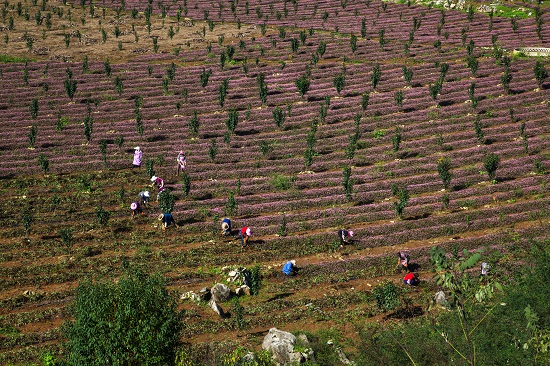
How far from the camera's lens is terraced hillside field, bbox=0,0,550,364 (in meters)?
34.1

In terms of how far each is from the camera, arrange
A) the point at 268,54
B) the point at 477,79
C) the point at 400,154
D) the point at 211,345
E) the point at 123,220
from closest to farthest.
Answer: the point at 211,345 → the point at 123,220 → the point at 400,154 → the point at 477,79 → the point at 268,54

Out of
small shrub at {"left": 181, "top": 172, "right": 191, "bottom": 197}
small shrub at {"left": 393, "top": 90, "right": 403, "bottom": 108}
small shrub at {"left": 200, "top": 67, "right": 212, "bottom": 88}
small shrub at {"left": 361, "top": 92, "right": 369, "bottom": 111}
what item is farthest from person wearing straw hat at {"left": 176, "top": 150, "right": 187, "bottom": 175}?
small shrub at {"left": 393, "top": 90, "right": 403, "bottom": 108}

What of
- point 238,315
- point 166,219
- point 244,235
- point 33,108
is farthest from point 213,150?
point 238,315

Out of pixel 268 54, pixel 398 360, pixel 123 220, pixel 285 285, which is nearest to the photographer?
pixel 398 360

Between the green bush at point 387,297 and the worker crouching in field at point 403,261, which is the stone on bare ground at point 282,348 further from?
the worker crouching in field at point 403,261

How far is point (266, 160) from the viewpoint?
48.7m

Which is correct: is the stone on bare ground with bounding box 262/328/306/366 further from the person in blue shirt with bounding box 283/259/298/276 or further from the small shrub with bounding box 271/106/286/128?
the small shrub with bounding box 271/106/286/128

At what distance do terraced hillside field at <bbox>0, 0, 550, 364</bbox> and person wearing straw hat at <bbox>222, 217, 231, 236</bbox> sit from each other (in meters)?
0.78

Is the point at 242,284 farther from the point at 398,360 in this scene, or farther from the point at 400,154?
the point at 400,154

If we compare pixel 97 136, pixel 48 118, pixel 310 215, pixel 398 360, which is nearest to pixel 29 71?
pixel 48 118

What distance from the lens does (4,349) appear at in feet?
93.9

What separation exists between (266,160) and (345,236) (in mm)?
13227

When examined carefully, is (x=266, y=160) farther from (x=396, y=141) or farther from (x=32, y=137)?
(x=32, y=137)

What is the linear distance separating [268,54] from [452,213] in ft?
127
